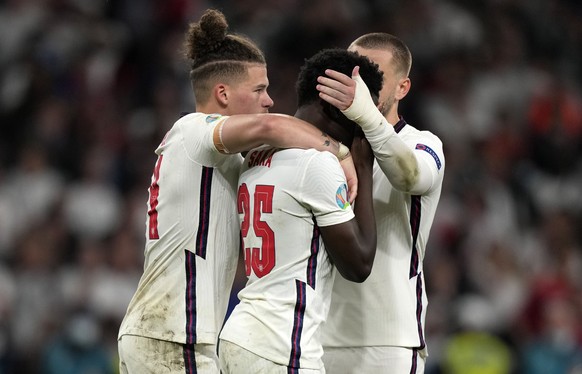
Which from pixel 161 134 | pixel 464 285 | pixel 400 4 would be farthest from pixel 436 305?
pixel 400 4

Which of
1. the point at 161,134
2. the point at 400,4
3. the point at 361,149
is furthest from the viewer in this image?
the point at 400,4

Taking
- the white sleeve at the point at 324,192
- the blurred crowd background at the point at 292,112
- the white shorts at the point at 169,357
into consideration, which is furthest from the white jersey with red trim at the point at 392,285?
the blurred crowd background at the point at 292,112

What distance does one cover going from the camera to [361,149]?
4.63 m

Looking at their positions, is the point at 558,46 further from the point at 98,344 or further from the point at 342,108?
the point at 342,108

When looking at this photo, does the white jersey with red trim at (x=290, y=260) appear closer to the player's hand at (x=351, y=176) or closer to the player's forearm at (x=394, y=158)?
the player's hand at (x=351, y=176)

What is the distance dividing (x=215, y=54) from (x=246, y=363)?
1541mm

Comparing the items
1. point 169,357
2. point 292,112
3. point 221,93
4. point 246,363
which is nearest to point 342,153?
point 221,93

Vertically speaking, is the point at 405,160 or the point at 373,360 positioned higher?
the point at 405,160

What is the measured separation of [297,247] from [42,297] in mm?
5871

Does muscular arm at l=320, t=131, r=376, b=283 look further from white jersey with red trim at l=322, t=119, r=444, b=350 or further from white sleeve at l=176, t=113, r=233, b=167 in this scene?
white sleeve at l=176, t=113, r=233, b=167

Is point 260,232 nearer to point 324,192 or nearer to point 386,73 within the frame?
point 324,192

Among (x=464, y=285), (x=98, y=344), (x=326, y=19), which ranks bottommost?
(x=98, y=344)

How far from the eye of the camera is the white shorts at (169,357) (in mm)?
4727

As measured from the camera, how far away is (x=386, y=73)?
5.14 m
